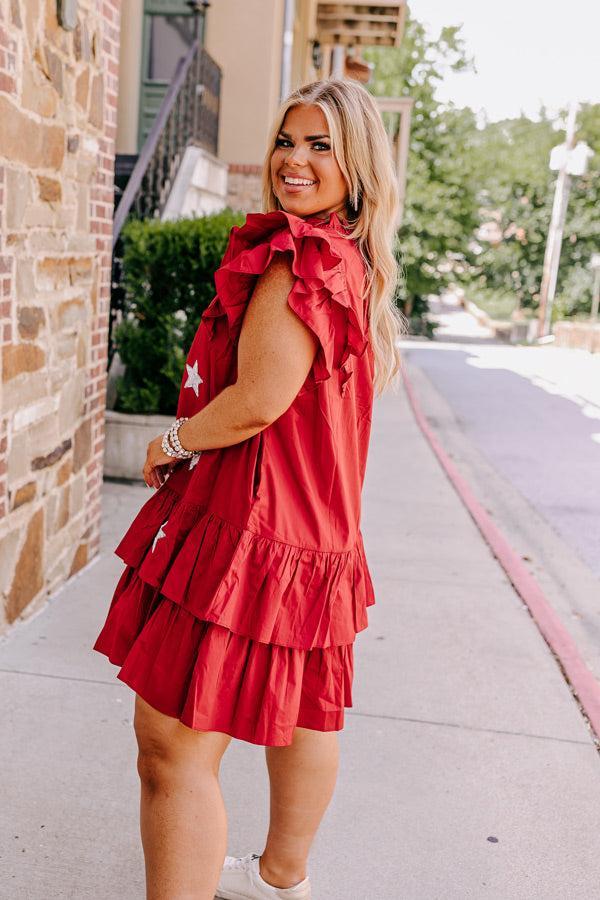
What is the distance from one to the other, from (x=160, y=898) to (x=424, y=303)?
31.8m

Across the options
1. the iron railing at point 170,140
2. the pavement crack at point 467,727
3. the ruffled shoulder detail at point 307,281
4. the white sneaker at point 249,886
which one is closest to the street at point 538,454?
the pavement crack at point 467,727

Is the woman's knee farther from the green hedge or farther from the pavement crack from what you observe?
the green hedge

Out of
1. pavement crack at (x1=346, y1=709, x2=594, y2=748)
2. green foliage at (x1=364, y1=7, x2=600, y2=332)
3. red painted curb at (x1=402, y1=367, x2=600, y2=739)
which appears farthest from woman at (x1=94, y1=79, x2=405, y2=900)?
green foliage at (x1=364, y1=7, x2=600, y2=332)

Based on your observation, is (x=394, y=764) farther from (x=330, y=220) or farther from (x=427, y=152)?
(x=427, y=152)

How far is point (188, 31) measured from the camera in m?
10.8

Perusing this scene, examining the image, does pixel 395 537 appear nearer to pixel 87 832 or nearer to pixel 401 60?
pixel 87 832

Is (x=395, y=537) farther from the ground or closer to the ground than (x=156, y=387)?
closer to the ground

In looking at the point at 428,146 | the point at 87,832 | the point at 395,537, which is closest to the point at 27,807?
the point at 87,832

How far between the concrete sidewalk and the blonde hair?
1.43 meters

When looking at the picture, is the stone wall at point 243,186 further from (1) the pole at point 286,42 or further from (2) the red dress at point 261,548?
(2) the red dress at point 261,548

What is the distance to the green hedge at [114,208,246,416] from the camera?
6.07 meters

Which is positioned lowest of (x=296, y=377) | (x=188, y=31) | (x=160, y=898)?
(x=160, y=898)

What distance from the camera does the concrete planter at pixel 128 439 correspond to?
6.15 meters

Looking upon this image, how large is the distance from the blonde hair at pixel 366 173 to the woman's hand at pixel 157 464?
508mm
